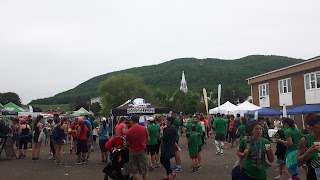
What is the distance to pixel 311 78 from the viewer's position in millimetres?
23656

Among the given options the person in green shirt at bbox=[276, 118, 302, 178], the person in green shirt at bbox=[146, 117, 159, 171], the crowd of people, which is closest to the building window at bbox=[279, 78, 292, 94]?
the crowd of people

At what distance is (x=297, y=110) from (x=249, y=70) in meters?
97.0

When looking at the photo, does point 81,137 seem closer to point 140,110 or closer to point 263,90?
point 140,110

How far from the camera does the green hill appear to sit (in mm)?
105312

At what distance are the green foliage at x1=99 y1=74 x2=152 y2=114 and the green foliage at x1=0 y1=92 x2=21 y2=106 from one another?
116 ft

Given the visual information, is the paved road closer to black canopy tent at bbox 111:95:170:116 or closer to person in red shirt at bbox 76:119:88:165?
person in red shirt at bbox 76:119:88:165

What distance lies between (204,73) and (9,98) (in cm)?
7406

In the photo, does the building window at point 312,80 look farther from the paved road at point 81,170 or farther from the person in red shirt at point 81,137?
the person in red shirt at point 81,137

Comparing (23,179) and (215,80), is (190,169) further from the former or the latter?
(215,80)

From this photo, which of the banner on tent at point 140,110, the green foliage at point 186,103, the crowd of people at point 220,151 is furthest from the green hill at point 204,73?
the crowd of people at point 220,151

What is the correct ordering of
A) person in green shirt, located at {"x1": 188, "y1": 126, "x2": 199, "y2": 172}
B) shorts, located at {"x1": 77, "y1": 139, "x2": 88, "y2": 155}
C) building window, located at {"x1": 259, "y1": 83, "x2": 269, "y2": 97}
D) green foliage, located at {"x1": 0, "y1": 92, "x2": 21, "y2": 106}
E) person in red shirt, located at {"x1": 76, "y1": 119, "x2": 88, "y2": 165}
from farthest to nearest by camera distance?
green foliage, located at {"x1": 0, "y1": 92, "x2": 21, "y2": 106}, building window, located at {"x1": 259, "y1": 83, "x2": 269, "y2": 97}, shorts, located at {"x1": 77, "y1": 139, "x2": 88, "y2": 155}, person in red shirt, located at {"x1": 76, "y1": 119, "x2": 88, "y2": 165}, person in green shirt, located at {"x1": 188, "y1": 126, "x2": 199, "y2": 172}

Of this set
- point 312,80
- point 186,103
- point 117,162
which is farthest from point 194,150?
point 186,103

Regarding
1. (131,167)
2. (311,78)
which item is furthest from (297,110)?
(131,167)

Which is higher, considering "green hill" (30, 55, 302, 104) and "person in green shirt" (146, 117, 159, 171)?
"green hill" (30, 55, 302, 104)
